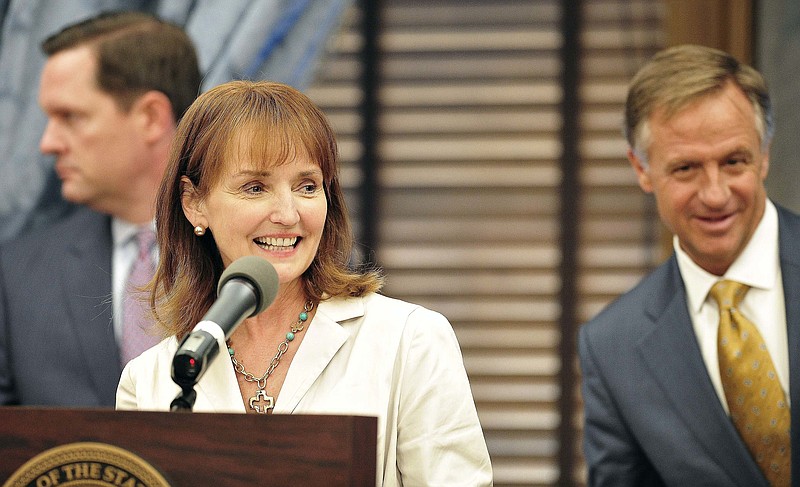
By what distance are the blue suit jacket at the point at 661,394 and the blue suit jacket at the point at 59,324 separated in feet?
3.85

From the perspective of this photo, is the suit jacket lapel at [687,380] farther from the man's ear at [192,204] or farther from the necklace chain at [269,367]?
the man's ear at [192,204]

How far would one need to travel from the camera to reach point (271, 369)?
1.93 metres

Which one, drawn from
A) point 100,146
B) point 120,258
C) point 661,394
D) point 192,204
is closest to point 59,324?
point 120,258

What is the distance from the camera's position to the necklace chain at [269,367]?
6.22ft

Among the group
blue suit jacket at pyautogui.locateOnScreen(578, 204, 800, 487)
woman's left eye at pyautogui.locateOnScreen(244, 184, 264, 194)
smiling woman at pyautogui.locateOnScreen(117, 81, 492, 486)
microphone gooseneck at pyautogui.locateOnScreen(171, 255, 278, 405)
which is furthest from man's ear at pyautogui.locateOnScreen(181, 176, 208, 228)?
blue suit jacket at pyautogui.locateOnScreen(578, 204, 800, 487)

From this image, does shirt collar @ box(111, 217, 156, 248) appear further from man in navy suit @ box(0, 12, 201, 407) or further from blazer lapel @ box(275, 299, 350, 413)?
blazer lapel @ box(275, 299, 350, 413)

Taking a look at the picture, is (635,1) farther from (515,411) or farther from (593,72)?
(515,411)

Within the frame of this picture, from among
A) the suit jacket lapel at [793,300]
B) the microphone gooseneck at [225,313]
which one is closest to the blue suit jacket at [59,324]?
the microphone gooseneck at [225,313]

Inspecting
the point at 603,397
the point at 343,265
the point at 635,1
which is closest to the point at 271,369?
the point at 343,265

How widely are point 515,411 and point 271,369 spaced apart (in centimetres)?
203

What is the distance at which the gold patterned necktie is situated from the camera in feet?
7.86

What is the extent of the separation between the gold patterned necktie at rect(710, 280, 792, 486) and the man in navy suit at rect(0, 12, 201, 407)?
4.75ft

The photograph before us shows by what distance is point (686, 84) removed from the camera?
8.32 ft

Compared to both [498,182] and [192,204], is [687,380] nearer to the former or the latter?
[192,204]
